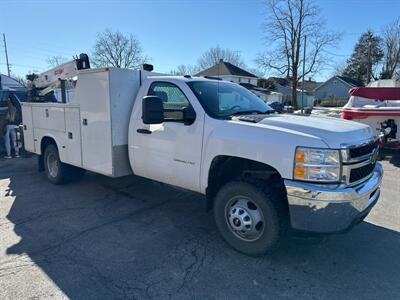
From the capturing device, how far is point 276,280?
123 inches

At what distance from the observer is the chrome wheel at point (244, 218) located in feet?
11.3

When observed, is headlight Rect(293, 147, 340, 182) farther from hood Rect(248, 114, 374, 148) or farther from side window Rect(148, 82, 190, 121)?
side window Rect(148, 82, 190, 121)

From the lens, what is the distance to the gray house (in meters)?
59.4

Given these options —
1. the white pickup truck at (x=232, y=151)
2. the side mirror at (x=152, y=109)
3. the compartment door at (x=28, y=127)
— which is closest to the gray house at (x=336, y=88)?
the compartment door at (x=28, y=127)

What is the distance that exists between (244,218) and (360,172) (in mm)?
1320

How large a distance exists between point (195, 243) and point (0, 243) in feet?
7.97

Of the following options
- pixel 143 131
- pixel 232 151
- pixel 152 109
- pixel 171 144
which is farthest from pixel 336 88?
pixel 152 109

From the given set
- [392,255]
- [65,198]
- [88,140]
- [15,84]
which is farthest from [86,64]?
[15,84]

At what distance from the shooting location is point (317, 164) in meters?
2.97

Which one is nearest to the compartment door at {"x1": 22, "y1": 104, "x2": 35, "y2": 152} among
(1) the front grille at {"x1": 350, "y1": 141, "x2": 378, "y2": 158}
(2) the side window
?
(2) the side window

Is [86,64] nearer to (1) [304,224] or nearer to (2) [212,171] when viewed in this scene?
(2) [212,171]

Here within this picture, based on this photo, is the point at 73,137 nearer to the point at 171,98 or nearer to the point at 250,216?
the point at 171,98

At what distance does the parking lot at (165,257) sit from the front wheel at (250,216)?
0.18 m

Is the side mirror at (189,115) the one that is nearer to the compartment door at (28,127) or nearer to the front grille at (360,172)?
the front grille at (360,172)
